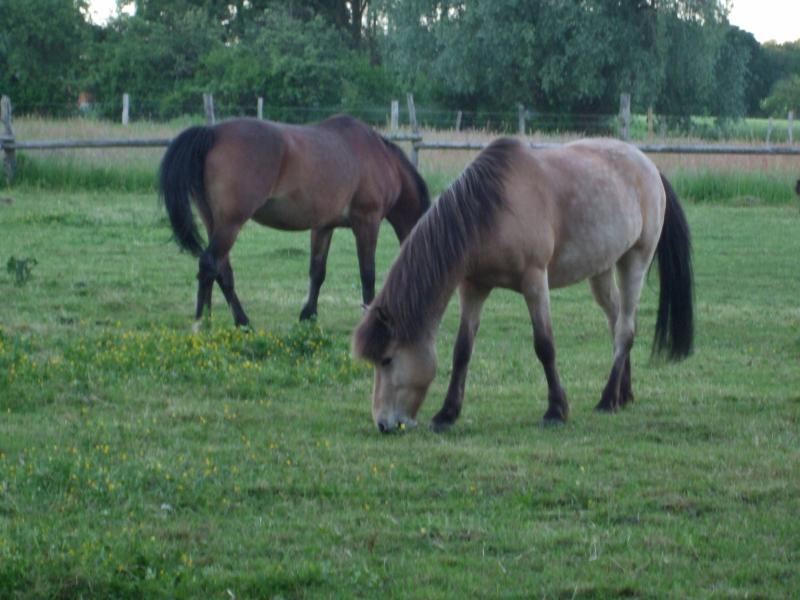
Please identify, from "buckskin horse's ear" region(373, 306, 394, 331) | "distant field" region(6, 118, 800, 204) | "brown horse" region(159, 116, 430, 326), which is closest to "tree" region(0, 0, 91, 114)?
"distant field" region(6, 118, 800, 204)

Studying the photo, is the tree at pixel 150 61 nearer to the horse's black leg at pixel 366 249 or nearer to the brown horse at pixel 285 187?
the brown horse at pixel 285 187

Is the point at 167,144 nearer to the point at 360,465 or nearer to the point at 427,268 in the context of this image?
the point at 427,268

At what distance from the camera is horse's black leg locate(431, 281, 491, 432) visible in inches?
251

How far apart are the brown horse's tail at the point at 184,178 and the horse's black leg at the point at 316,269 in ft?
4.32

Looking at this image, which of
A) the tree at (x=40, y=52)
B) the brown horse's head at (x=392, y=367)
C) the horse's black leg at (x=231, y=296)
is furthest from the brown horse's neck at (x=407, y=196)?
the tree at (x=40, y=52)

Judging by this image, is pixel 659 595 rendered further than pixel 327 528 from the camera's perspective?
No

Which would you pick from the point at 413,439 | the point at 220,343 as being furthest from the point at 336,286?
the point at 413,439

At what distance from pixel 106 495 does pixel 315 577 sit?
4.03 ft

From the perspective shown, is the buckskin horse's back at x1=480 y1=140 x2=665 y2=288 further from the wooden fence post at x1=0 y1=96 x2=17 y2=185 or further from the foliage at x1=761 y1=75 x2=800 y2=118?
the foliage at x1=761 y1=75 x2=800 y2=118

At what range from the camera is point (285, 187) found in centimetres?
937

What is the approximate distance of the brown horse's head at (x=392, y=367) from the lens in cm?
600

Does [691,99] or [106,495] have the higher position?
[691,99]

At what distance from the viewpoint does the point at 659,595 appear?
12.8 ft

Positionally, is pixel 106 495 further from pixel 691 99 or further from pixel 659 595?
pixel 691 99
